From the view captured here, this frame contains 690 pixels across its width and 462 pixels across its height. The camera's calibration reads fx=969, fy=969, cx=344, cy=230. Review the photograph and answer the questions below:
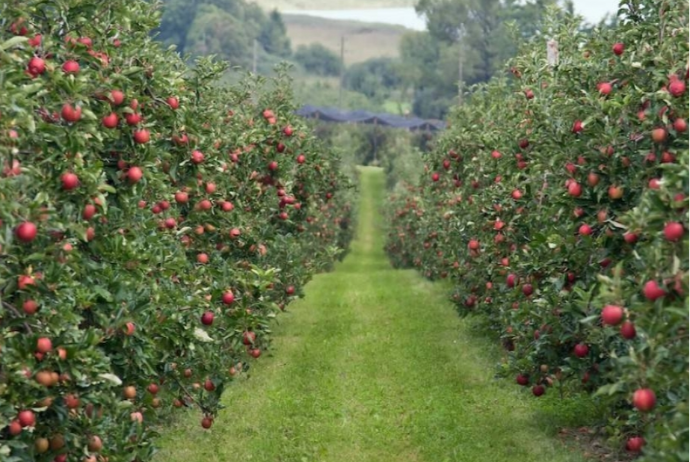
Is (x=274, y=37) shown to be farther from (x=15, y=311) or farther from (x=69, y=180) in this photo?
(x=15, y=311)

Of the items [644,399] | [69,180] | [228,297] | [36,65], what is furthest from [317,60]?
[644,399]

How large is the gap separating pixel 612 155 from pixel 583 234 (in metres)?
0.64

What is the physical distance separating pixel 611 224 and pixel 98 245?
3731 mm

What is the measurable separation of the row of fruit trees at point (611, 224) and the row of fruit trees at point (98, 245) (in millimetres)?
2625

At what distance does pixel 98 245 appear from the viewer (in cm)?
671

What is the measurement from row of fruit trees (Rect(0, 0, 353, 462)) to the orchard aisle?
123cm

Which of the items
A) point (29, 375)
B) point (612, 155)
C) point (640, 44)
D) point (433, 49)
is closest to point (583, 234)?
point (612, 155)

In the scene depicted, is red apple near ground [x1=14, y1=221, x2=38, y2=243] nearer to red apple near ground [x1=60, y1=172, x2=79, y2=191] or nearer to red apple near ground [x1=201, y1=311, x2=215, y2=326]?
red apple near ground [x1=60, y1=172, x2=79, y2=191]

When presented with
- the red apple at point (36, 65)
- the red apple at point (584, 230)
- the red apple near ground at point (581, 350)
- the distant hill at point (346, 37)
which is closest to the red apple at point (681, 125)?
the red apple at point (584, 230)

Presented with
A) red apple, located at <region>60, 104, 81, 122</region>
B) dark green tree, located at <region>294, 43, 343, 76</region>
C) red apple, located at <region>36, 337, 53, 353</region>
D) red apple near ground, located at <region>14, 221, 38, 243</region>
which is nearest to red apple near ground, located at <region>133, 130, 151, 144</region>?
red apple, located at <region>60, 104, 81, 122</region>

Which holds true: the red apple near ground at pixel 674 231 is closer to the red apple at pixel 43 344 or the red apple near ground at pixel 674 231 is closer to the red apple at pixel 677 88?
the red apple at pixel 677 88

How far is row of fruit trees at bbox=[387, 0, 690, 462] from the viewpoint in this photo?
5.07m

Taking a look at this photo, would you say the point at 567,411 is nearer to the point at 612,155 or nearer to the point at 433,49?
the point at 612,155

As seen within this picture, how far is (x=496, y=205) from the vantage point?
1147 centimetres
